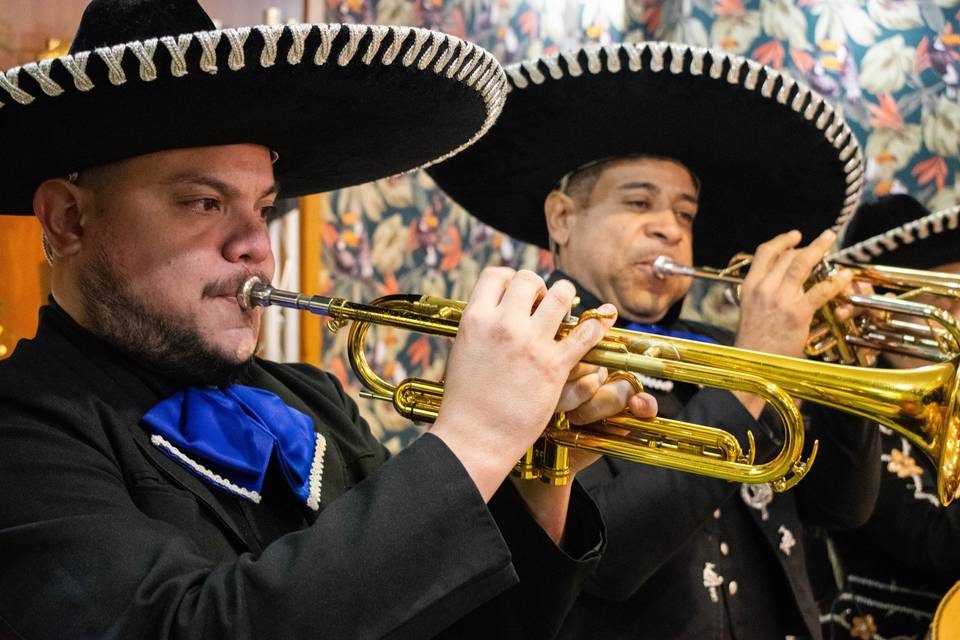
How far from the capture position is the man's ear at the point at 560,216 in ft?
7.08

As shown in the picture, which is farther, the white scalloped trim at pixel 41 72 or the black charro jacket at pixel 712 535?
the black charro jacket at pixel 712 535

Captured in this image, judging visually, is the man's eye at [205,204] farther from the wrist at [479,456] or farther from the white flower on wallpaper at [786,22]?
the white flower on wallpaper at [786,22]

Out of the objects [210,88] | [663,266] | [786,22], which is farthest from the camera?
[786,22]

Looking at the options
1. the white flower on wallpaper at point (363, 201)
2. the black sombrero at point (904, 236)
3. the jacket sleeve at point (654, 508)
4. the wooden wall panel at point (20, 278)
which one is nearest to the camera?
the jacket sleeve at point (654, 508)

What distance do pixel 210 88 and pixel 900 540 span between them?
1.90 meters

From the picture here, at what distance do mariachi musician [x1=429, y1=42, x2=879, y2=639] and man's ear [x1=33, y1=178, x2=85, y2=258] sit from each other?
2.96 ft

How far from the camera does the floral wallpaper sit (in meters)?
2.89

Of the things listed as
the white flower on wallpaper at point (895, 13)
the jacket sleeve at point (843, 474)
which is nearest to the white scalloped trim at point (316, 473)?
the jacket sleeve at point (843, 474)

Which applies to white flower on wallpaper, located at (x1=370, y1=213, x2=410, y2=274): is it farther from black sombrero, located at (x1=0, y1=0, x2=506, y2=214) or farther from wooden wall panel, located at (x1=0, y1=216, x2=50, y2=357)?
black sombrero, located at (x1=0, y1=0, x2=506, y2=214)

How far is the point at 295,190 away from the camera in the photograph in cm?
174

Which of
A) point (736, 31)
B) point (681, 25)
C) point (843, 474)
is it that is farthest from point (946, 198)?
point (843, 474)

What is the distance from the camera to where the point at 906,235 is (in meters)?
2.47

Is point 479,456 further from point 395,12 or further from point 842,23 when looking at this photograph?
point 842,23

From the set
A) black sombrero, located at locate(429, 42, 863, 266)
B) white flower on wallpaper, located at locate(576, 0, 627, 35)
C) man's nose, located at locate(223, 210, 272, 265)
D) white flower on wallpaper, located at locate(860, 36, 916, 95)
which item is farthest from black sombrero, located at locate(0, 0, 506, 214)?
white flower on wallpaper, located at locate(860, 36, 916, 95)
